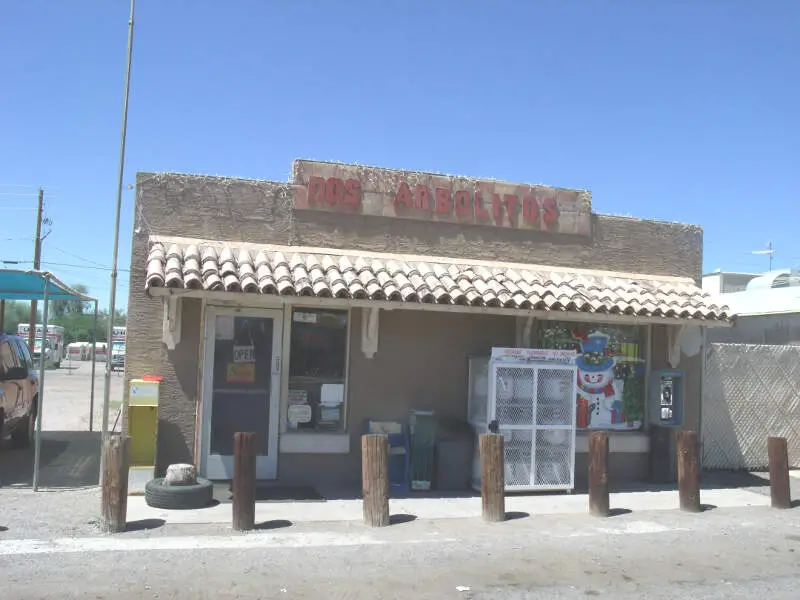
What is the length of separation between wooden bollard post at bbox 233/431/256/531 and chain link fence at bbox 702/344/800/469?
7856 millimetres

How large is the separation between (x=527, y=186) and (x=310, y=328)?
12.9 feet

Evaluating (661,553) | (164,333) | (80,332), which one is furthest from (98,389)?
(80,332)

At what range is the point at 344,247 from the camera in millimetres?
10820

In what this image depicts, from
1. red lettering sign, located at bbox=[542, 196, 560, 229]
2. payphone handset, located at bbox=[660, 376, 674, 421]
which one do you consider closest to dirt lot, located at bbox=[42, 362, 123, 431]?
red lettering sign, located at bbox=[542, 196, 560, 229]

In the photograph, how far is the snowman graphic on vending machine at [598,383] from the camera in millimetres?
11570

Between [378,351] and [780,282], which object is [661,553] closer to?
[378,351]

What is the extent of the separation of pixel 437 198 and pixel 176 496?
538 cm

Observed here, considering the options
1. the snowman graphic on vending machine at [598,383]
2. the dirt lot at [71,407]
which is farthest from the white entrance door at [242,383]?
the dirt lot at [71,407]

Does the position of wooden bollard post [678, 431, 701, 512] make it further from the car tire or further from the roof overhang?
the car tire

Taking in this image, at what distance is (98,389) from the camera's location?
1138 inches

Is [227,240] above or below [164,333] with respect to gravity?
above

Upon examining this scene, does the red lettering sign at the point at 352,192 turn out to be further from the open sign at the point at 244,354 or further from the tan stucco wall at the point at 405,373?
the open sign at the point at 244,354

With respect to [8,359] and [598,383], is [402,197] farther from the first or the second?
[8,359]

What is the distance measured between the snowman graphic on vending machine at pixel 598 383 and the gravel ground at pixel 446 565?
297 centimetres
